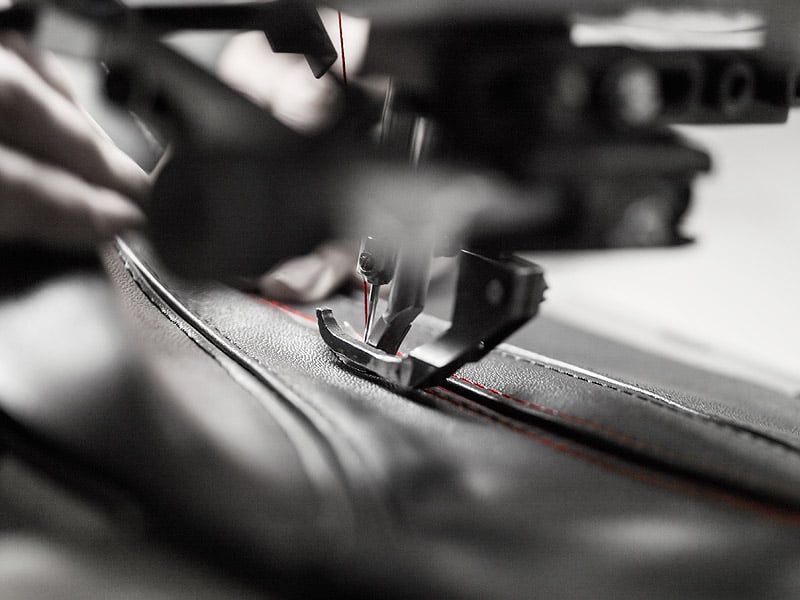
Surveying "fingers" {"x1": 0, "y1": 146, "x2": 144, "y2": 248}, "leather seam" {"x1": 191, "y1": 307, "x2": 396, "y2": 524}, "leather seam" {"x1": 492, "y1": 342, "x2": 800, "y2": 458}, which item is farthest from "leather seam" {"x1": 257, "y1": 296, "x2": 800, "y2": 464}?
"fingers" {"x1": 0, "y1": 146, "x2": 144, "y2": 248}

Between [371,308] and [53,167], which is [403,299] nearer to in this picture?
[371,308]

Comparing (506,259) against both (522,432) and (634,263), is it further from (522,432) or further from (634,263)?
(634,263)

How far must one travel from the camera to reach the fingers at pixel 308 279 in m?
0.66

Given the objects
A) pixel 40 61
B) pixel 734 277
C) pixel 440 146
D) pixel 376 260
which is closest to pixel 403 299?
pixel 376 260

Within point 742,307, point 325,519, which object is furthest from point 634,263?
point 325,519

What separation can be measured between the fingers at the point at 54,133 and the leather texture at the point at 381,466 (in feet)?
0.18

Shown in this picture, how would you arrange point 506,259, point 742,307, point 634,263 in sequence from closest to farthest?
point 506,259 → point 742,307 → point 634,263

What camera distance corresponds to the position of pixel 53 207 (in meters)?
0.47

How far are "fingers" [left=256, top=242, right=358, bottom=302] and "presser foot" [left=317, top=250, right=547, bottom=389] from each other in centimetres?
18

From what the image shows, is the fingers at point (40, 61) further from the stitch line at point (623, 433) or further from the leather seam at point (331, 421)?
the stitch line at point (623, 433)

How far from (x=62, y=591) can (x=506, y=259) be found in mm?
Answer: 262

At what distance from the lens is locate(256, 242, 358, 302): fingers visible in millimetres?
657

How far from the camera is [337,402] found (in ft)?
1.40

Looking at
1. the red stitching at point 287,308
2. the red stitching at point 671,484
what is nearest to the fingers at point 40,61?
the red stitching at point 287,308
